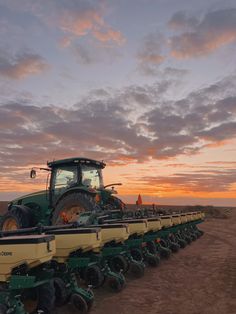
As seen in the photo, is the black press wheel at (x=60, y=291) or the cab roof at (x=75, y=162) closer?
the black press wheel at (x=60, y=291)

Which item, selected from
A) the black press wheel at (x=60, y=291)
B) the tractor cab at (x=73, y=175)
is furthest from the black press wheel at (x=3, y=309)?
the tractor cab at (x=73, y=175)

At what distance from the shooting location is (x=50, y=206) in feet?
42.1

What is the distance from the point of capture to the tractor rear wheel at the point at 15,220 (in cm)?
1246

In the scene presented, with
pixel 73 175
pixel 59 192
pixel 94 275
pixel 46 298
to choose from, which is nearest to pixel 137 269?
pixel 94 275

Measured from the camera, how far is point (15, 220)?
1259 centimetres

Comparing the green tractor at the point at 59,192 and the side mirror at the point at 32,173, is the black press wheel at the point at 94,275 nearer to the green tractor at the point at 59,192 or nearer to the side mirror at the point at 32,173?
the green tractor at the point at 59,192

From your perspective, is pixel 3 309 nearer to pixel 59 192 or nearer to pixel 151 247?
pixel 151 247

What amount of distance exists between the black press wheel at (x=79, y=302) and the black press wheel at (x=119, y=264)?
Answer: 2.29 meters

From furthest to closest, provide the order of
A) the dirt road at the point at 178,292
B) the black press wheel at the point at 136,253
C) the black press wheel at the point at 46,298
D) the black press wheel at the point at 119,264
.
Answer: the black press wheel at the point at 136,253 → the black press wheel at the point at 119,264 → the dirt road at the point at 178,292 → the black press wheel at the point at 46,298

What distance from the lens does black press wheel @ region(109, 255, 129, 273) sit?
8453mm

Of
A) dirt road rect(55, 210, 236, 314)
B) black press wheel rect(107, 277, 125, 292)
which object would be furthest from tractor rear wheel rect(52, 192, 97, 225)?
black press wheel rect(107, 277, 125, 292)

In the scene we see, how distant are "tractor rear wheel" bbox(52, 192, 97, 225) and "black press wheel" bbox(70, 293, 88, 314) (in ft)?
13.2

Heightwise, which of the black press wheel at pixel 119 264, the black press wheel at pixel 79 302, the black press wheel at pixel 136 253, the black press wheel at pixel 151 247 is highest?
the black press wheel at pixel 151 247

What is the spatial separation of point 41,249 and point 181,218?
1024cm
